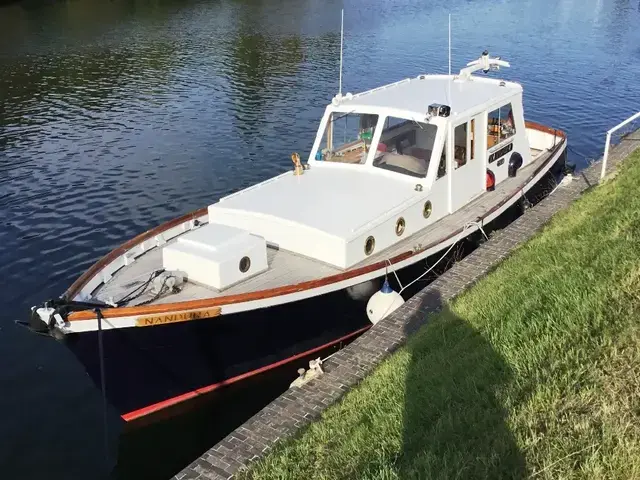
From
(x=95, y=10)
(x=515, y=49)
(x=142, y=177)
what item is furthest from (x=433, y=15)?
(x=142, y=177)

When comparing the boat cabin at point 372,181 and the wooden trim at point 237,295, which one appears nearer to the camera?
the wooden trim at point 237,295

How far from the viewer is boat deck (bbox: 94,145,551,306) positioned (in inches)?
368

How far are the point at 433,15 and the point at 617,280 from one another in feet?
137

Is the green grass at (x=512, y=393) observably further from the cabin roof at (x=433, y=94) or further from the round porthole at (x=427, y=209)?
the cabin roof at (x=433, y=94)

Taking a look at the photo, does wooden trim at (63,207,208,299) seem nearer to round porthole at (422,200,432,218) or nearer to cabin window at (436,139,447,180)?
round porthole at (422,200,432,218)

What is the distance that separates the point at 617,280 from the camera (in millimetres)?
6977

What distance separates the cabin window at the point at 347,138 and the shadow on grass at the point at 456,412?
557 cm

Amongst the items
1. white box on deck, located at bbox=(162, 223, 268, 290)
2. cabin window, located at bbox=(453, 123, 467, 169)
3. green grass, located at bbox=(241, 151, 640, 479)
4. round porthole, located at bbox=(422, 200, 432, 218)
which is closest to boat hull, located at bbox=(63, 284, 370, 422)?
white box on deck, located at bbox=(162, 223, 268, 290)

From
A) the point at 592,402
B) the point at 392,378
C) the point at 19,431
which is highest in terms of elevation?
the point at 592,402

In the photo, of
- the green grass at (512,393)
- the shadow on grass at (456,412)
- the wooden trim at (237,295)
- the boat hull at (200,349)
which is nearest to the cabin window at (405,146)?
the wooden trim at (237,295)

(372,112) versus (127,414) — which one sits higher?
(372,112)

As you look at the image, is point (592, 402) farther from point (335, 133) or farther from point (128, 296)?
point (335, 133)

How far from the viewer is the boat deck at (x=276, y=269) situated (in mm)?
9344

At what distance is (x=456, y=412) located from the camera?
577 centimetres
